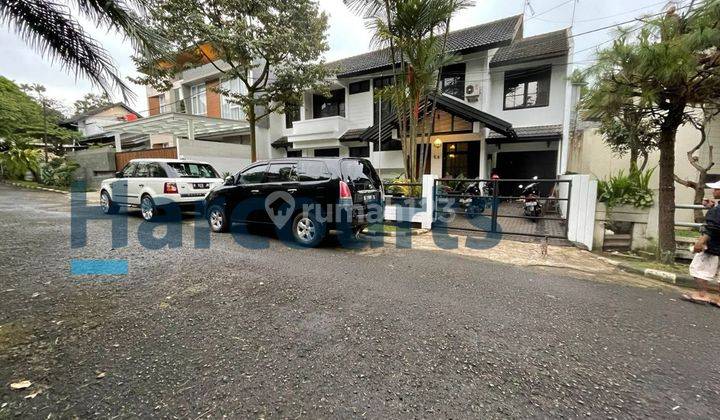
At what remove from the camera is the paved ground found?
6.64ft

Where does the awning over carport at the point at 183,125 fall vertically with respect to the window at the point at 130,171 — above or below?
above

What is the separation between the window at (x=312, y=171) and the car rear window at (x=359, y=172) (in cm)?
35

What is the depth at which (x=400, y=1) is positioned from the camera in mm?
7141

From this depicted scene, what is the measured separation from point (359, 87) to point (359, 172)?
10658mm

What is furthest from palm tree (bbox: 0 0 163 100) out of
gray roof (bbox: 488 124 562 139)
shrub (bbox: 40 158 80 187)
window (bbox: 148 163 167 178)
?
shrub (bbox: 40 158 80 187)

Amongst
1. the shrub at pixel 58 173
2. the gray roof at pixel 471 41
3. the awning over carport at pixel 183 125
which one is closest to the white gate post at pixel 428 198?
the gray roof at pixel 471 41

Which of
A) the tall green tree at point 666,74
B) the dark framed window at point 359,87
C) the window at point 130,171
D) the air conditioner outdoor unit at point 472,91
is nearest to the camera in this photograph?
the tall green tree at point 666,74

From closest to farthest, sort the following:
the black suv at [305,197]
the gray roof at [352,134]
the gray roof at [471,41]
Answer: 1. the black suv at [305,197]
2. the gray roof at [471,41]
3. the gray roof at [352,134]

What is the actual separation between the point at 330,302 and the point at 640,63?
5541mm

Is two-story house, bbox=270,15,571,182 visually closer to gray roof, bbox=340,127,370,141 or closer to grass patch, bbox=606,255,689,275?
gray roof, bbox=340,127,370,141

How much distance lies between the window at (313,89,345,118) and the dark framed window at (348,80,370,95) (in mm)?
1006

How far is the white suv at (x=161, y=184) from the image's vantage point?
8016mm

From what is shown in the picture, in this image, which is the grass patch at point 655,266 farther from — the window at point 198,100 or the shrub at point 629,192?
the window at point 198,100

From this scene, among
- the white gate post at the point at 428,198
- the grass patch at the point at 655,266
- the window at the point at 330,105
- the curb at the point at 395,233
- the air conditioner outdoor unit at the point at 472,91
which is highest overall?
the window at the point at 330,105
